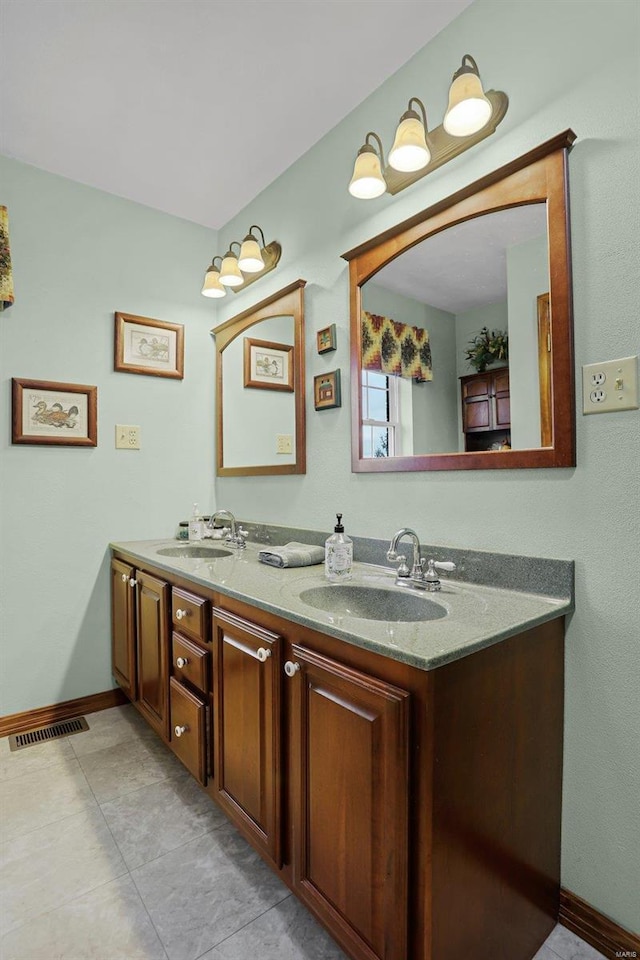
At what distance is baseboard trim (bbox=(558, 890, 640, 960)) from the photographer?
3.55 ft

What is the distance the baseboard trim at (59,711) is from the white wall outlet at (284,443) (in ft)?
4.68

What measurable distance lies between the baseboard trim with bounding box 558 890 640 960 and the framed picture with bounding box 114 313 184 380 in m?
2.51

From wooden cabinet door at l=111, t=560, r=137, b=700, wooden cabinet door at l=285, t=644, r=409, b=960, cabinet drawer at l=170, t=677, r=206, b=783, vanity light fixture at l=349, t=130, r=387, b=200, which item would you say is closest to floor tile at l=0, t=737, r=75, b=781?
wooden cabinet door at l=111, t=560, r=137, b=700

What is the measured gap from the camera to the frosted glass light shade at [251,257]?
210 cm

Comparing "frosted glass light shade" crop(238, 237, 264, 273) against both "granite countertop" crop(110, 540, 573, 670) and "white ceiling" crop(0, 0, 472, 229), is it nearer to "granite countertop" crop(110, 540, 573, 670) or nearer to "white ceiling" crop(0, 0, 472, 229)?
"white ceiling" crop(0, 0, 472, 229)

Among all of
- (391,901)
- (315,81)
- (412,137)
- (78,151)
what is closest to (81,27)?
(78,151)

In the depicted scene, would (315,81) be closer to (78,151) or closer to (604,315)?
(78,151)

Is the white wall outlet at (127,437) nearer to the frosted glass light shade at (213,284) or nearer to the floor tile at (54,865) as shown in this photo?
the frosted glass light shade at (213,284)

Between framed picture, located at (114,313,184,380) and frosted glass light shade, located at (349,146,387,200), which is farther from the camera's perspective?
framed picture, located at (114,313,184,380)

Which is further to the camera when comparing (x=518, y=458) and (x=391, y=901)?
(x=518, y=458)

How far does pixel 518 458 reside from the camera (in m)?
1.28

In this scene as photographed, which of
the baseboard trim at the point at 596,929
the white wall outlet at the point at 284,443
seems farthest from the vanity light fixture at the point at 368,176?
the baseboard trim at the point at 596,929

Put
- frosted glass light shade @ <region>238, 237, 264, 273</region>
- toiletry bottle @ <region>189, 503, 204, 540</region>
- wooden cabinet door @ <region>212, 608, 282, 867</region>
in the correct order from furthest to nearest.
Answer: toiletry bottle @ <region>189, 503, 204, 540</region> → frosted glass light shade @ <region>238, 237, 264, 273</region> → wooden cabinet door @ <region>212, 608, 282, 867</region>

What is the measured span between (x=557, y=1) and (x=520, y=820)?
1.96 meters
